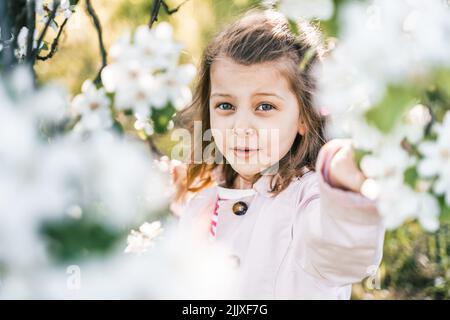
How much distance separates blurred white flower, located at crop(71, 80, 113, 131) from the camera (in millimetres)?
1046

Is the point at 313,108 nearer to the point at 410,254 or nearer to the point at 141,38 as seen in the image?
the point at 141,38

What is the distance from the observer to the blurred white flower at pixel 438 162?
83 cm

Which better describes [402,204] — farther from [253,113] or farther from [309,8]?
[253,113]

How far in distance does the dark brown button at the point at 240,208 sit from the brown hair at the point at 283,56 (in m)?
0.08

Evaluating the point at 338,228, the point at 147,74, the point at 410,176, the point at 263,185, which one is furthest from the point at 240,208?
the point at 410,176

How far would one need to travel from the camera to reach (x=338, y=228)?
119cm

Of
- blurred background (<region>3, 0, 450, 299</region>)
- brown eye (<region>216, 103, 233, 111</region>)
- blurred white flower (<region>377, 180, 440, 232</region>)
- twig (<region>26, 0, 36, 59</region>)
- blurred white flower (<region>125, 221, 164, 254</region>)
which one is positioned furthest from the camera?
blurred background (<region>3, 0, 450, 299</region>)

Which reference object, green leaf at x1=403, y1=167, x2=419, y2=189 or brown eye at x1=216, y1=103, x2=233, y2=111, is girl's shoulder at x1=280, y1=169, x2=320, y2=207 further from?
green leaf at x1=403, y1=167, x2=419, y2=189

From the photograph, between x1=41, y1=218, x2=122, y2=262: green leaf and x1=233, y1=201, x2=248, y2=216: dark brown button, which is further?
x1=233, y1=201, x2=248, y2=216: dark brown button

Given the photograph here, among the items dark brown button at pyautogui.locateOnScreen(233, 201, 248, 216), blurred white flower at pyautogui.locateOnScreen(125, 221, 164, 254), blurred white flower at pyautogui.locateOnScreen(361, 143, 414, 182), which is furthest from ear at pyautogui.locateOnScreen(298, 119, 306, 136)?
blurred white flower at pyautogui.locateOnScreen(361, 143, 414, 182)

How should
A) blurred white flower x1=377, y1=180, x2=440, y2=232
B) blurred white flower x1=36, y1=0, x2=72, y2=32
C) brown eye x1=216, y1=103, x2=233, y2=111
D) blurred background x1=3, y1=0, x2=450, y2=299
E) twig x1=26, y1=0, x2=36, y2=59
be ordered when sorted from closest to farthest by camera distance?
blurred white flower x1=377, y1=180, x2=440, y2=232
twig x1=26, y1=0, x2=36, y2=59
blurred white flower x1=36, y1=0, x2=72, y2=32
brown eye x1=216, y1=103, x2=233, y2=111
blurred background x1=3, y1=0, x2=450, y2=299

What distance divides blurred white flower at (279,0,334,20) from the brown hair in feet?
2.07

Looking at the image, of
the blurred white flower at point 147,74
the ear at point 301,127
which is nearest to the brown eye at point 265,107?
the ear at point 301,127

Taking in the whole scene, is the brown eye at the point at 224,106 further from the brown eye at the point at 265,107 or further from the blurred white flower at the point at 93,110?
the blurred white flower at the point at 93,110
